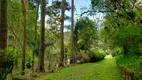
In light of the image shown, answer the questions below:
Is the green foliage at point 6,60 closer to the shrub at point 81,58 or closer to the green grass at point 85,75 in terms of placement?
the green grass at point 85,75

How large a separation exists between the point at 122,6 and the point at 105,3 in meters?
1.41

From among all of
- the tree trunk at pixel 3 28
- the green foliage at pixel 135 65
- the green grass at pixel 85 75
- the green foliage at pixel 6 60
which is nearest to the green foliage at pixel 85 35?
the green grass at pixel 85 75

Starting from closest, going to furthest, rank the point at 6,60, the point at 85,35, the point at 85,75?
the point at 6,60 < the point at 85,75 < the point at 85,35

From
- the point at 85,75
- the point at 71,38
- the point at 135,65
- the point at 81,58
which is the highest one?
the point at 71,38

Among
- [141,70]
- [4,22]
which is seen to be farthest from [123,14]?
[4,22]

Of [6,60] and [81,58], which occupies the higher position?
[6,60]

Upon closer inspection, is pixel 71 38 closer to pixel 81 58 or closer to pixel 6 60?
pixel 81 58

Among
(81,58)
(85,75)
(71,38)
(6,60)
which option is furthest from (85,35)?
(6,60)

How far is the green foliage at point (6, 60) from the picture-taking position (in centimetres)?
700

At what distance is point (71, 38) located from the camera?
76.1 ft

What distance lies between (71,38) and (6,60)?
1627 cm

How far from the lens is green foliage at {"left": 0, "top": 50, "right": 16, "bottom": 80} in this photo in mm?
7004

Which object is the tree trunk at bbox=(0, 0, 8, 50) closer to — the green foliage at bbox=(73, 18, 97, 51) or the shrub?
the shrub

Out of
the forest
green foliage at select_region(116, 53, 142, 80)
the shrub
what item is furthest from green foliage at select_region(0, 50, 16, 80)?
the shrub
